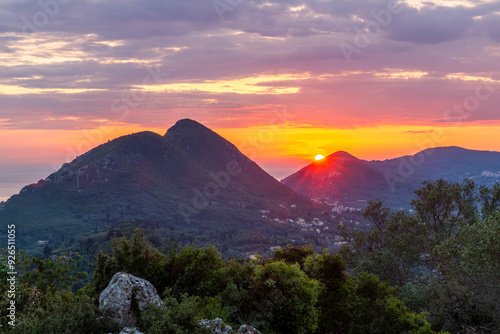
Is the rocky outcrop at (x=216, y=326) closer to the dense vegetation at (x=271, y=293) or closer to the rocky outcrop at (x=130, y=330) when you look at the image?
the dense vegetation at (x=271, y=293)

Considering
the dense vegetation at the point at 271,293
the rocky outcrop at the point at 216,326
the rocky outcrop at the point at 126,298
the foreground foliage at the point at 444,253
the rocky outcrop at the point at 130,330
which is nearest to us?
the rocky outcrop at the point at 130,330

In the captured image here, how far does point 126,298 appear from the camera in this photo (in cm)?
1459

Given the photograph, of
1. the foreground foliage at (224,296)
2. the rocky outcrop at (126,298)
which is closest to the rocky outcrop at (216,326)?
the foreground foliage at (224,296)

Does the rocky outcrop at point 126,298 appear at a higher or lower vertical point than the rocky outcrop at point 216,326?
higher

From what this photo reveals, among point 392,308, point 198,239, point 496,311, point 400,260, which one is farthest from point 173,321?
point 198,239

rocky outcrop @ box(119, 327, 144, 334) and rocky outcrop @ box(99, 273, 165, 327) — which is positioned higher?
rocky outcrop @ box(99, 273, 165, 327)

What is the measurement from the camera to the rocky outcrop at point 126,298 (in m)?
14.2

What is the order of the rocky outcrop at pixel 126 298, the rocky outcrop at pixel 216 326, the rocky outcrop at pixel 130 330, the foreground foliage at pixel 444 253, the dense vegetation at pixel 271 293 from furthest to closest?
the foreground foliage at pixel 444 253
the rocky outcrop at pixel 126 298
the dense vegetation at pixel 271 293
the rocky outcrop at pixel 216 326
the rocky outcrop at pixel 130 330

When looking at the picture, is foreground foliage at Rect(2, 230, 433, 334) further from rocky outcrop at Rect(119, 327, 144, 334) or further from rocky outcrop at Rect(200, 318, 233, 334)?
rocky outcrop at Rect(119, 327, 144, 334)

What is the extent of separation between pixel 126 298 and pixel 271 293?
6494 millimetres

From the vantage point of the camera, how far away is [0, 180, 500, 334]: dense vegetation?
13.7 meters

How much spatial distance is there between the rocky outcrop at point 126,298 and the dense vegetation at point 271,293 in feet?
1.53

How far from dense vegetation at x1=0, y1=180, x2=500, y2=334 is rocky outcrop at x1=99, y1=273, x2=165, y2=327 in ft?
1.53

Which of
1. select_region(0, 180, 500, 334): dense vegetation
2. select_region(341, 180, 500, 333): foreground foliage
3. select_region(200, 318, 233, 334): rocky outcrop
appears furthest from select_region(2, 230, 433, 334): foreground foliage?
select_region(341, 180, 500, 333): foreground foliage
